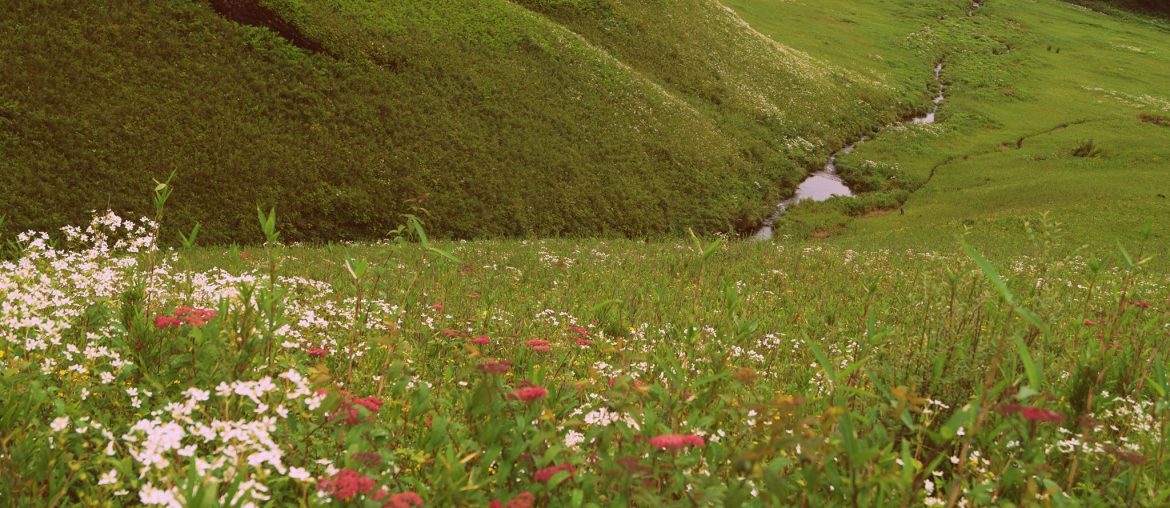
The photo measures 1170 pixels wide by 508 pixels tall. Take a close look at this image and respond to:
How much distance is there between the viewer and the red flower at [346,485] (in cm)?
293

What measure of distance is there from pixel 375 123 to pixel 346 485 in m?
30.4

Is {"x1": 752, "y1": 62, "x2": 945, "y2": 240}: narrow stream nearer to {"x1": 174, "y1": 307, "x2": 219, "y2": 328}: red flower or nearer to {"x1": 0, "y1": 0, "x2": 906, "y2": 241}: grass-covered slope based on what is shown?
{"x1": 0, "y1": 0, "x2": 906, "y2": 241}: grass-covered slope

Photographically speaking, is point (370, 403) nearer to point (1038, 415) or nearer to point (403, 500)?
point (403, 500)

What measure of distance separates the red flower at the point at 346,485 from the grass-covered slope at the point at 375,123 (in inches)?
847

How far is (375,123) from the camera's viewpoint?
103ft

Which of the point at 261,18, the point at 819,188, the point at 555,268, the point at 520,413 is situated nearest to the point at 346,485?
the point at 520,413

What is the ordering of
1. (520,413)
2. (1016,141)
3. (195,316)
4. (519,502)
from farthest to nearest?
(1016,141), (195,316), (520,413), (519,502)

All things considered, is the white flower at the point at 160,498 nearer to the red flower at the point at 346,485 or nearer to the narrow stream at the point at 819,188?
the red flower at the point at 346,485

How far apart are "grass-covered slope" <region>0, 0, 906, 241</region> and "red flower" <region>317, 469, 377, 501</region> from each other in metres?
21.5

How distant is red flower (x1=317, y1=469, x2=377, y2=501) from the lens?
9.61 ft

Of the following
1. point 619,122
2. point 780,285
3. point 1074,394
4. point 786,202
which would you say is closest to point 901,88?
point 786,202

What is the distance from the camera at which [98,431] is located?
3934 mm

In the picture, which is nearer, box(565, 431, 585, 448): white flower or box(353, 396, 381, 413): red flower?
box(353, 396, 381, 413): red flower

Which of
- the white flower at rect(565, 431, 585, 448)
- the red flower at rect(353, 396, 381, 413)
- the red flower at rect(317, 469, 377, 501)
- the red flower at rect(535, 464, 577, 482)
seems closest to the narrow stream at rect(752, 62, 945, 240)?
the white flower at rect(565, 431, 585, 448)
